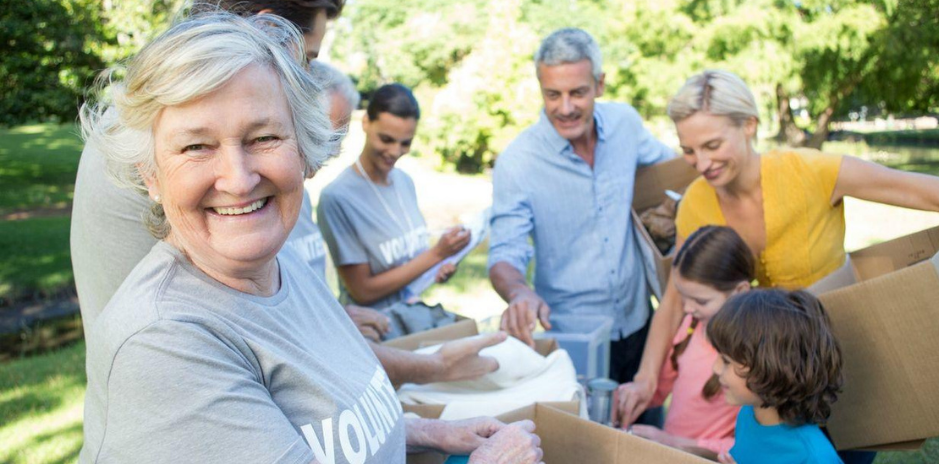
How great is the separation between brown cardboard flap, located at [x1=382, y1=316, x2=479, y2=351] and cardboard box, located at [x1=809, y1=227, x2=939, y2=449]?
1.15 m

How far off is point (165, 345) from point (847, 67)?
18.5m

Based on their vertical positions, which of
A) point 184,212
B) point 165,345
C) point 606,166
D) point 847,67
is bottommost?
point 847,67

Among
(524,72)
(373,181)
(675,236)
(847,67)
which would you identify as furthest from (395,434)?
(847,67)

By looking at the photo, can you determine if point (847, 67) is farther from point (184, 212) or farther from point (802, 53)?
point (184, 212)

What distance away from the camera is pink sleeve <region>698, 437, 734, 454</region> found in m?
2.46

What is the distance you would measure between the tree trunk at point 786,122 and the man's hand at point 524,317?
1838cm

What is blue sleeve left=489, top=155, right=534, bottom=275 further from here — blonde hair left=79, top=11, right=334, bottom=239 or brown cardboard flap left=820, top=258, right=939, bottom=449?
blonde hair left=79, top=11, right=334, bottom=239

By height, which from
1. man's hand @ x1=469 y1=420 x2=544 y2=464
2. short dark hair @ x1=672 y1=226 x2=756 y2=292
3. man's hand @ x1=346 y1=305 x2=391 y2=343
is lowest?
man's hand @ x1=346 y1=305 x2=391 y2=343

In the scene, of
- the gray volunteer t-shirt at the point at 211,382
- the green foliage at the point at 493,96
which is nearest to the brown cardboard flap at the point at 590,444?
the gray volunteer t-shirt at the point at 211,382

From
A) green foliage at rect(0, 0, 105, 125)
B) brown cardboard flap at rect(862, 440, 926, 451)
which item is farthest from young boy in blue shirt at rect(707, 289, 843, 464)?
green foliage at rect(0, 0, 105, 125)

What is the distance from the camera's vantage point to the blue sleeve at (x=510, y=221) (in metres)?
3.25

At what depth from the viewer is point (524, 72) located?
1727 cm

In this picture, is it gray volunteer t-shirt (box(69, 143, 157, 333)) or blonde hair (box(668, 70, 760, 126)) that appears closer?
gray volunteer t-shirt (box(69, 143, 157, 333))

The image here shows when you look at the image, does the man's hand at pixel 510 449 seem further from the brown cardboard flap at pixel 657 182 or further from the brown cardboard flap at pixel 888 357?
the brown cardboard flap at pixel 657 182
